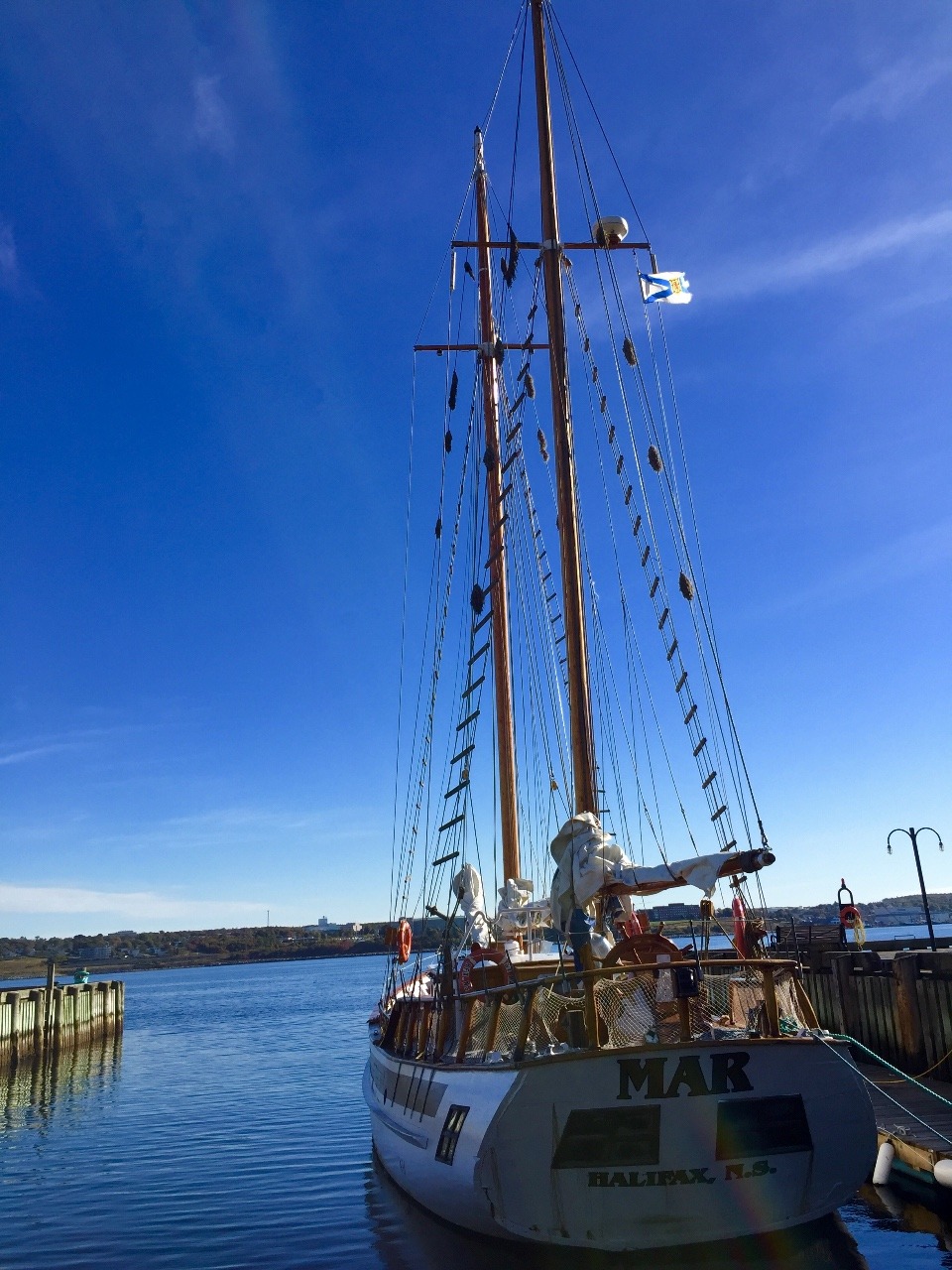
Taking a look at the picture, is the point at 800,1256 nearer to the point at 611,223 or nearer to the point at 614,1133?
the point at 614,1133

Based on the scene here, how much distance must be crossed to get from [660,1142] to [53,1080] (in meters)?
34.5

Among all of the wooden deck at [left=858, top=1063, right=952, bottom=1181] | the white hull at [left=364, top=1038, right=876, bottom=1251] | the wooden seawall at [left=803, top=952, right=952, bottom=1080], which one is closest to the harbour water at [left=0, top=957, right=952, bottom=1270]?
the wooden deck at [left=858, top=1063, right=952, bottom=1181]

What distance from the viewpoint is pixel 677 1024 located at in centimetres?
1116

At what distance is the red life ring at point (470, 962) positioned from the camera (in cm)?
1420

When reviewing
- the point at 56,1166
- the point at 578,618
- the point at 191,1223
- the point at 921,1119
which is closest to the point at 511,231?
the point at 578,618

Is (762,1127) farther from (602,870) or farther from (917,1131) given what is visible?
(917,1131)

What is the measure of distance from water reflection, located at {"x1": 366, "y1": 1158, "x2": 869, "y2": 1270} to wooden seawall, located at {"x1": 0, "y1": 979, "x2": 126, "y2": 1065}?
3187 centimetres

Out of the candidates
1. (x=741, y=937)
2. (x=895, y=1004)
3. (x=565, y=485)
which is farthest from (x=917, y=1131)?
(x=565, y=485)

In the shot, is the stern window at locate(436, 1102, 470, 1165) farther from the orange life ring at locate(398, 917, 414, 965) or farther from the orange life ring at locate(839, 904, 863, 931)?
the orange life ring at locate(839, 904, 863, 931)

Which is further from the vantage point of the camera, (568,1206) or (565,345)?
(565,345)

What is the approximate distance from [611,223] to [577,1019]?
16.2 meters

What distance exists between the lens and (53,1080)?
3772 centimetres

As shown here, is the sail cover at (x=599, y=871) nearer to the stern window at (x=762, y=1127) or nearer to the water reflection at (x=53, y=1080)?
the stern window at (x=762, y=1127)

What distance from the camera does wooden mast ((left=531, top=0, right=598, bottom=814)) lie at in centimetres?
1560
